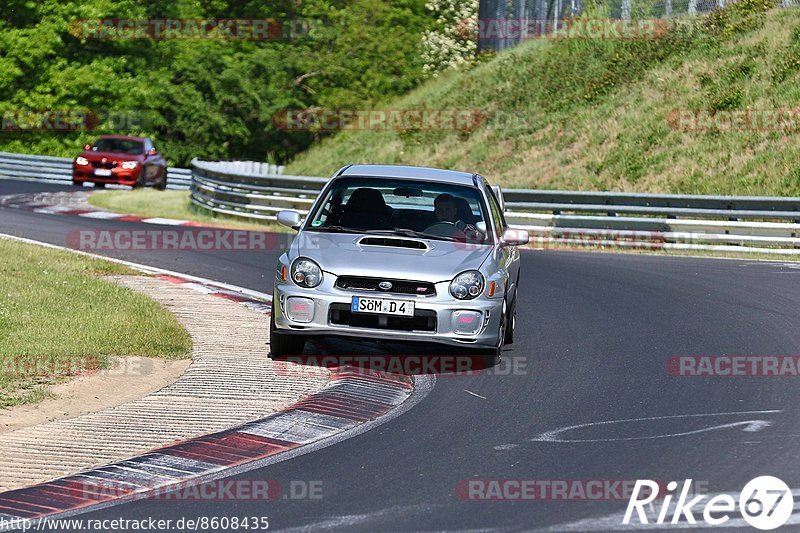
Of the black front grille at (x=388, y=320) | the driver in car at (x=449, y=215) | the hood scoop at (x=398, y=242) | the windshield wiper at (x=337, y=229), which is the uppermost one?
the driver in car at (x=449, y=215)

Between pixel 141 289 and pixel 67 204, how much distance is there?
574 inches

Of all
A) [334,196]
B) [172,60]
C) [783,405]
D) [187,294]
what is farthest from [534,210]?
[172,60]

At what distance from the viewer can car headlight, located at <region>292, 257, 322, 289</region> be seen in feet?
34.6

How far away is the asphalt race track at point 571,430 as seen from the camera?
641 centimetres

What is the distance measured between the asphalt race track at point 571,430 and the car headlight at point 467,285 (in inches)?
26.5

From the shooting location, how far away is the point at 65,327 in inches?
468

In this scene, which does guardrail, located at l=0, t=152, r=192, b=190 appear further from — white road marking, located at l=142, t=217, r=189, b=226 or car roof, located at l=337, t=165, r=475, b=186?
car roof, located at l=337, t=165, r=475, b=186

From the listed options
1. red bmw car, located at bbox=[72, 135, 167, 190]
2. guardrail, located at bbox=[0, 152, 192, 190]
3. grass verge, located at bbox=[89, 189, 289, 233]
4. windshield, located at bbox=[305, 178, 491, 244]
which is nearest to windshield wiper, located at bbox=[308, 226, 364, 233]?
windshield, located at bbox=[305, 178, 491, 244]

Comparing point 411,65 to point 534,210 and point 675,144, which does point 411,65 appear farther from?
point 534,210

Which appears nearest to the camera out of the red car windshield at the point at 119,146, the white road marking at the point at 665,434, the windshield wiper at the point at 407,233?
the white road marking at the point at 665,434

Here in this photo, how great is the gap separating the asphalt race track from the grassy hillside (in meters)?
16.6

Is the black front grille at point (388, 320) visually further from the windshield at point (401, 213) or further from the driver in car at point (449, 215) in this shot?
the driver in car at point (449, 215)

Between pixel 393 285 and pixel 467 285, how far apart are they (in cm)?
61

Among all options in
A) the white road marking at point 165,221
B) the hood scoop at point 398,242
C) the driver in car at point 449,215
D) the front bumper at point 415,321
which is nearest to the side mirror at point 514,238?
the driver in car at point 449,215
